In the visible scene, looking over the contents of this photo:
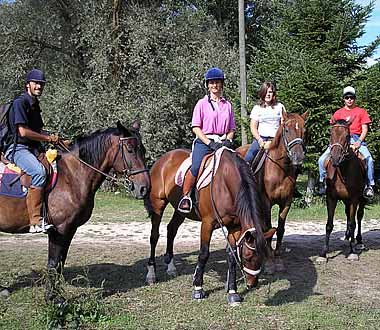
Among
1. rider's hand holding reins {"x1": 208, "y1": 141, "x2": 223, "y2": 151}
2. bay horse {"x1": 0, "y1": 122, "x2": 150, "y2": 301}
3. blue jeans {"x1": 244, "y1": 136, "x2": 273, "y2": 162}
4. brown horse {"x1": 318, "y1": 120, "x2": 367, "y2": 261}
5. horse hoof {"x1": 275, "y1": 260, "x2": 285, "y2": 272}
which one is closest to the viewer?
bay horse {"x1": 0, "y1": 122, "x2": 150, "y2": 301}

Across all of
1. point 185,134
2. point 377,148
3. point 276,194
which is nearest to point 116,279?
point 276,194

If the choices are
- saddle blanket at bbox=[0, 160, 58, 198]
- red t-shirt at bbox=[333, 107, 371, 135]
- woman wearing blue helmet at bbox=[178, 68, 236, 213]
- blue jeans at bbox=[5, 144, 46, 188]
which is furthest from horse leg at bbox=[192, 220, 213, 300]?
red t-shirt at bbox=[333, 107, 371, 135]

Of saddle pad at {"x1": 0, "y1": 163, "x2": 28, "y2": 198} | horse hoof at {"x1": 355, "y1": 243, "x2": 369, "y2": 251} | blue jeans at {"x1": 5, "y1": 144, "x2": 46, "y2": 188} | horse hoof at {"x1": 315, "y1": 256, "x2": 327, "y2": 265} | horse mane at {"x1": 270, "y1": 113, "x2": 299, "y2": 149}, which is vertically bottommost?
horse hoof at {"x1": 315, "y1": 256, "x2": 327, "y2": 265}

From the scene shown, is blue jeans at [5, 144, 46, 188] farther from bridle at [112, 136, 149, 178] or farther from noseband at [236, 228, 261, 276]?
noseband at [236, 228, 261, 276]

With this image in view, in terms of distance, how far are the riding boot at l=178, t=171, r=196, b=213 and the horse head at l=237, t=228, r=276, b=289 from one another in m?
1.31

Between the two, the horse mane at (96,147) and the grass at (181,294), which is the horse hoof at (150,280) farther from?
the horse mane at (96,147)

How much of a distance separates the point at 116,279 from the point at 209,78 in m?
3.10

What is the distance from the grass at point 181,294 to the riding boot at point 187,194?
3.54 feet

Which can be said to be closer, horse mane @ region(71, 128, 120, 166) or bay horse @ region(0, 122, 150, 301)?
bay horse @ region(0, 122, 150, 301)

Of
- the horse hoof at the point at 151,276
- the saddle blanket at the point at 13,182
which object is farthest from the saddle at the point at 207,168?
the saddle blanket at the point at 13,182

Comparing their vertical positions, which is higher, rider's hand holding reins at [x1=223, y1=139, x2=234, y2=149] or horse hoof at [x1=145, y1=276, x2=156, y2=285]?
rider's hand holding reins at [x1=223, y1=139, x2=234, y2=149]

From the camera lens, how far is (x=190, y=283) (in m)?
6.58

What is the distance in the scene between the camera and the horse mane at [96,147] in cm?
577

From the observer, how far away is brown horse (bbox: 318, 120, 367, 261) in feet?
25.3
